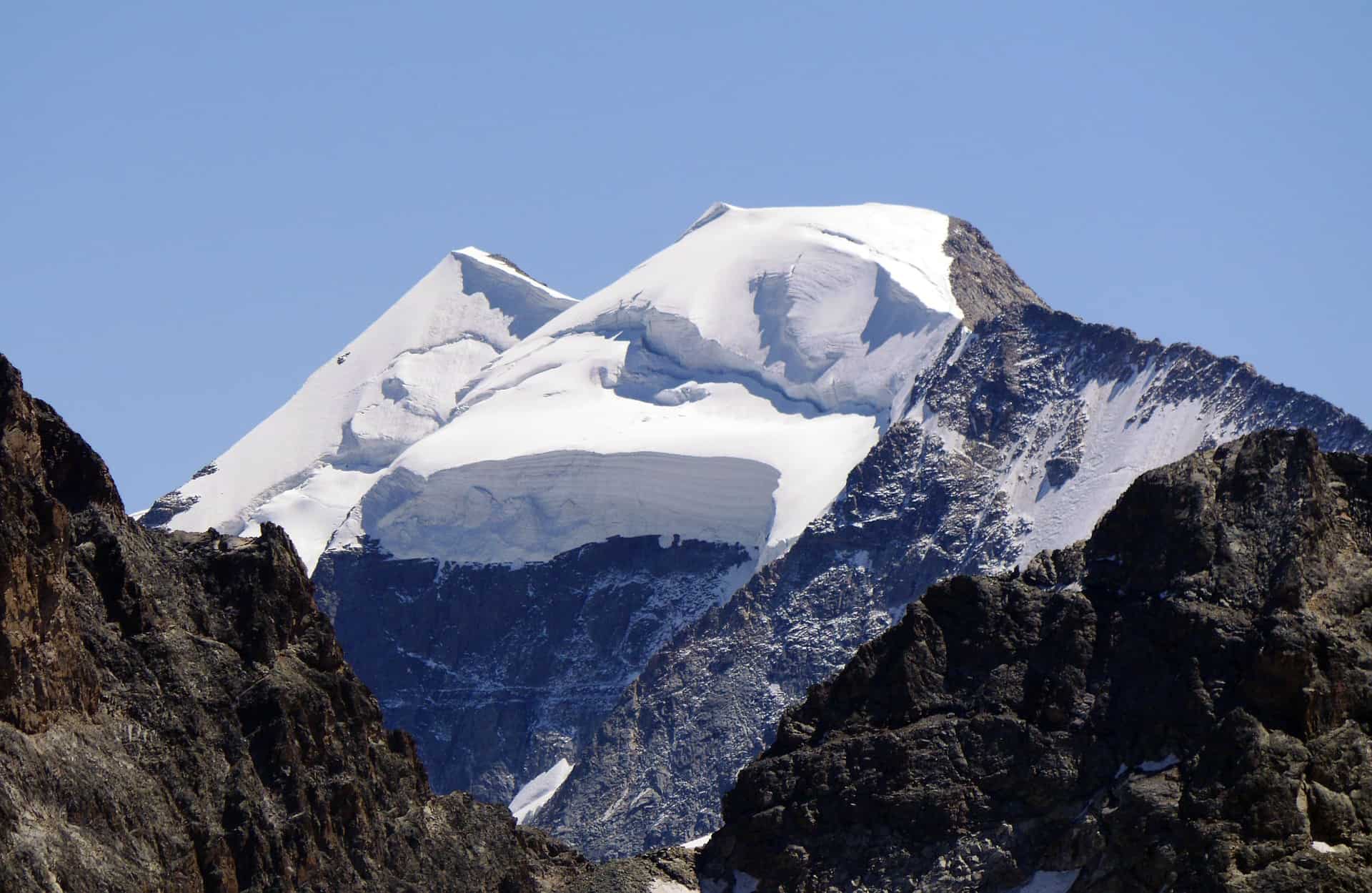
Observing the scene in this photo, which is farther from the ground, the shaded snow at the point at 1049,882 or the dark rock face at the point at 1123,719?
the dark rock face at the point at 1123,719

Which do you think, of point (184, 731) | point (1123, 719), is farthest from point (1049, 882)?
point (184, 731)

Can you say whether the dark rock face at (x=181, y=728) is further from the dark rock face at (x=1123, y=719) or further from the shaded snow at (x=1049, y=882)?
the shaded snow at (x=1049, y=882)

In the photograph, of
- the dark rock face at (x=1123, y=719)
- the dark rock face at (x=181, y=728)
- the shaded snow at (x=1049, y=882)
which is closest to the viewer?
the dark rock face at (x=181, y=728)

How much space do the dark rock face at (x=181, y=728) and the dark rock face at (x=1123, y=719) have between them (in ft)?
44.7

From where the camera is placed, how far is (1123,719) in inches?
4685

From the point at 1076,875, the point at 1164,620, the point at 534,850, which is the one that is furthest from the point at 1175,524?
the point at 534,850

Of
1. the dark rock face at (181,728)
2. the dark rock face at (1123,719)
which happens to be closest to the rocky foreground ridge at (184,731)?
the dark rock face at (181,728)

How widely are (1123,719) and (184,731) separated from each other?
1244 inches

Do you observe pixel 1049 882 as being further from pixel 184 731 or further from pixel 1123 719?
pixel 184 731

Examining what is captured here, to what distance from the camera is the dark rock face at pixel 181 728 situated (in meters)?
101

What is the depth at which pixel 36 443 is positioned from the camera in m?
113

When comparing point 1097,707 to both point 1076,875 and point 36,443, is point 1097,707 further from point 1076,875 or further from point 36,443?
point 36,443

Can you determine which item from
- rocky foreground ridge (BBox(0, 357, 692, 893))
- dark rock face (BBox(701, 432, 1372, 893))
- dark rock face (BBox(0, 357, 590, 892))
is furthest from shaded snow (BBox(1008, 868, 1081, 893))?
dark rock face (BBox(0, 357, 590, 892))

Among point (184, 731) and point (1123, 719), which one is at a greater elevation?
point (1123, 719)
